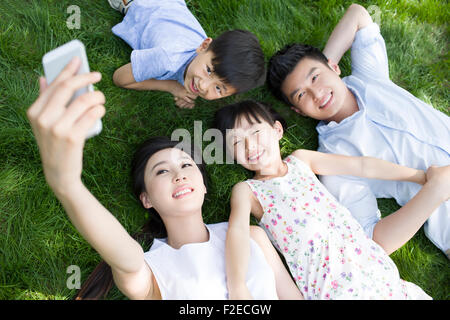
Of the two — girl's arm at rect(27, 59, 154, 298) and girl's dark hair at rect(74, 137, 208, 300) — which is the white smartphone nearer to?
girl's arm at rect(27, 59, 154, 298)

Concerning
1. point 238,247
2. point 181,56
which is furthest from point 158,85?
point 238,247

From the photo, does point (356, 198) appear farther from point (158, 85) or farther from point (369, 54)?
point (158, 85)

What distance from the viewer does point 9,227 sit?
2027 millimetres

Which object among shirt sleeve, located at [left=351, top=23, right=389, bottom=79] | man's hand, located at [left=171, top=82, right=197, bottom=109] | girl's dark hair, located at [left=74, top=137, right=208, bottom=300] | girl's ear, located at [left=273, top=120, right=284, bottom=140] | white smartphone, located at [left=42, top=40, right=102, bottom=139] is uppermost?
white smartphone, located at [left=42, top=40, right=102, bottom=139]

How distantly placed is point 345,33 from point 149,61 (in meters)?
1.37

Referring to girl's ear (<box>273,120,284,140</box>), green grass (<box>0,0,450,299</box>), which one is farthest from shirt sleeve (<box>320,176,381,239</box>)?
girl's ear (<box>273,120,284,140</box>)

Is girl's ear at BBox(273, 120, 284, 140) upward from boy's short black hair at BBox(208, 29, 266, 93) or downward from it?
downward

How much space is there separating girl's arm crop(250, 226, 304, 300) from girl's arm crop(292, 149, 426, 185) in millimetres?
575

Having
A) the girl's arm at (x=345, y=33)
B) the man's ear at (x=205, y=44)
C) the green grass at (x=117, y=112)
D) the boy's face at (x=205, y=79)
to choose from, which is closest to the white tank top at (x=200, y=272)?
the green grass at (x=117, y=112)

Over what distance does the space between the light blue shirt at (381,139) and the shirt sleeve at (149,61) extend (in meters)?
1.13

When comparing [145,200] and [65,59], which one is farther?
[145,200]

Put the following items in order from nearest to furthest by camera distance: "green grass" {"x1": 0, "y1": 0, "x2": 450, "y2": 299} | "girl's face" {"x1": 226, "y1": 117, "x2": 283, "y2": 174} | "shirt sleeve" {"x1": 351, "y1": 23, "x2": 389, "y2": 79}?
1. "green grass" {"x1": 0, "y1": 0, "x2": 450, "y2": 299}
2. "girl's face" {"x1": 226, "y1": 117, "x2": 283, "y2": 174}
3. "shirt sleeve" {"x1": 351, "y1": 23, "x2": 389, "y2": 79}

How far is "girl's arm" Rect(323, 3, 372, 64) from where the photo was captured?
2.58 meters

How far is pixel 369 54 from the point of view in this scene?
8.36 feet
